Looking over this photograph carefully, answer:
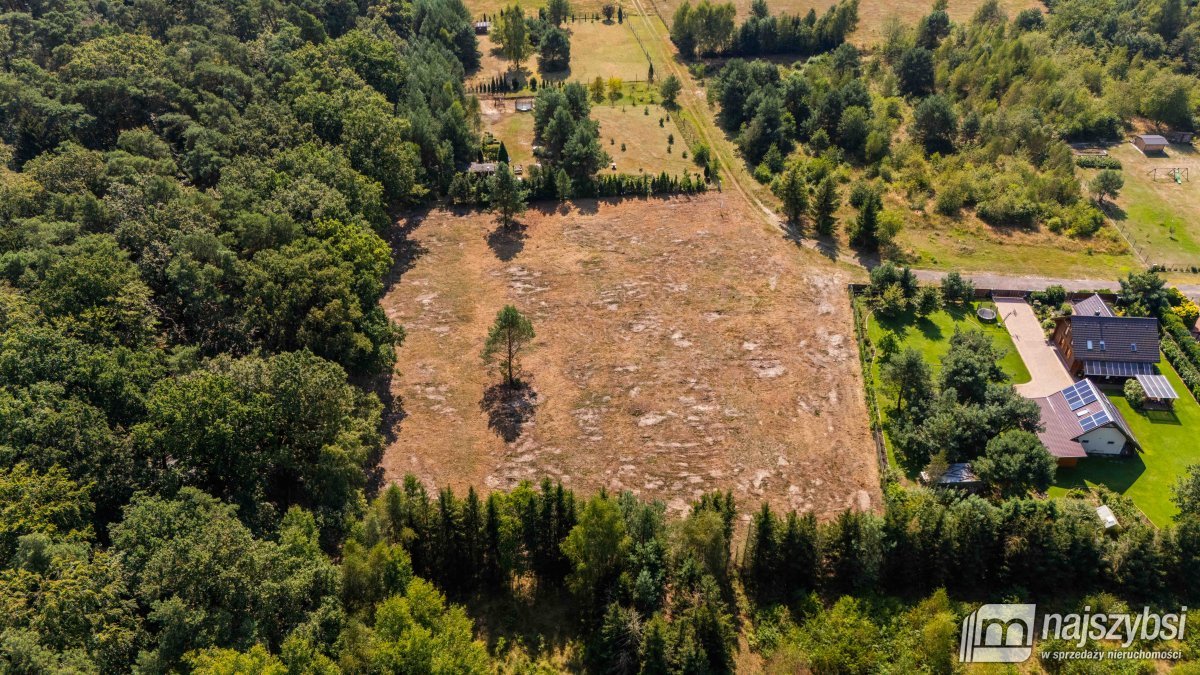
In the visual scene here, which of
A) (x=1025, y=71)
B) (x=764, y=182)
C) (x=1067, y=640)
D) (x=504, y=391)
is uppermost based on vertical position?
(x=1025, y=71)

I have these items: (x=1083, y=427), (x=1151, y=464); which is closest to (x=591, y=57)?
(x=1083, y=427)

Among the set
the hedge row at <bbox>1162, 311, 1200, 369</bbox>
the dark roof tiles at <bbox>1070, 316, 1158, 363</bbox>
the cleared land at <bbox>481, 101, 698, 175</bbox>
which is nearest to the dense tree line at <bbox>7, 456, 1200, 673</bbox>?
the dark roof tiles at <bbox>1070, 316, 1158, 363</bbox>

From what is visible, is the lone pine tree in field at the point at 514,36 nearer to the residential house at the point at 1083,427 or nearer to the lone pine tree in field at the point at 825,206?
the lone pine tree in field at the point at 825,206

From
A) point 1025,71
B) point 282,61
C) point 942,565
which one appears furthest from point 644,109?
point 942,565

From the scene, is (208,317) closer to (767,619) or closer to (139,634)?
(139,634)

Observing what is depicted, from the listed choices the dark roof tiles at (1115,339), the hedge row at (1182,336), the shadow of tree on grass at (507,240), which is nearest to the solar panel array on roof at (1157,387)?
the dark roof tiles at (1115,339)

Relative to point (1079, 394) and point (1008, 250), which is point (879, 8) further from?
point (1079, 394)
